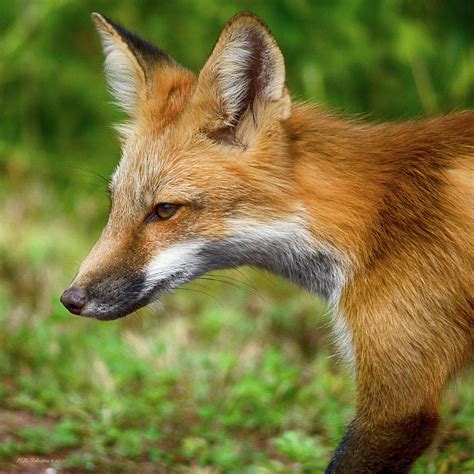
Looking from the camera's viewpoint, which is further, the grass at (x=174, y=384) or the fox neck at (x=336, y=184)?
the grass at (x=174, y=384)

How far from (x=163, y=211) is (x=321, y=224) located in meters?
0.73

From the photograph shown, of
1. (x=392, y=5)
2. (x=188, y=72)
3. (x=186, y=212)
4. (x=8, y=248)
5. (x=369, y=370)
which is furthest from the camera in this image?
(x=392, y=5)

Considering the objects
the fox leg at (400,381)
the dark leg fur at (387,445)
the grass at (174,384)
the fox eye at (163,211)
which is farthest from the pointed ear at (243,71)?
the dark leg fur at (387,445)

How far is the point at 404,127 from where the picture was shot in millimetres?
4555

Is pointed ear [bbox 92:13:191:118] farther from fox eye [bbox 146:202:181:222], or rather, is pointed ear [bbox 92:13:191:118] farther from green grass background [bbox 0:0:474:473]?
green grass background [bbox 0:0:474:473]

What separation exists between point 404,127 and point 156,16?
530 centimetres

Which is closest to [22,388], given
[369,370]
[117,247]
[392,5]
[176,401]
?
[176,401]

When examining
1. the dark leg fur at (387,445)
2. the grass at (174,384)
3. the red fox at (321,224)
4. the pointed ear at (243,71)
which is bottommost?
the grass at (174,384)

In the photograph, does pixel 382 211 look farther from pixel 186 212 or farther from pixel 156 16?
pixel 156 16

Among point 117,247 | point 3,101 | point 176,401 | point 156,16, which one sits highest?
point 156,16

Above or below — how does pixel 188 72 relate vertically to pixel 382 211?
above

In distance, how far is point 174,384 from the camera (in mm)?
5930

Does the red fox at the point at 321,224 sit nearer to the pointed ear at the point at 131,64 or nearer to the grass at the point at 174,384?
the pointed ear at the point at 131,64

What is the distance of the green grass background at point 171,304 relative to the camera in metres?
5.01
